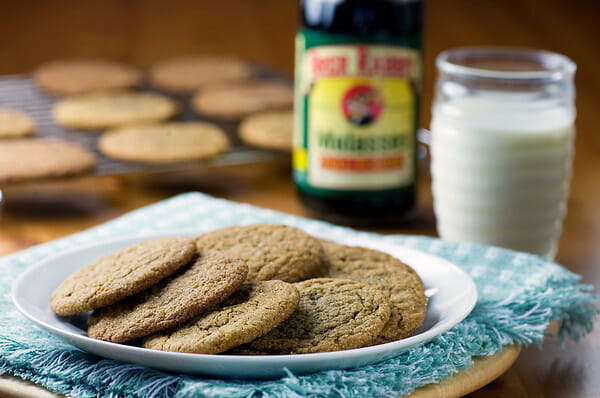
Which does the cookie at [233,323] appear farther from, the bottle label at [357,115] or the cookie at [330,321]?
the bottle label at [357,115]

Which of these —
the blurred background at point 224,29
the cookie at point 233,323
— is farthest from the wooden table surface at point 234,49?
the cookie at point 233,323

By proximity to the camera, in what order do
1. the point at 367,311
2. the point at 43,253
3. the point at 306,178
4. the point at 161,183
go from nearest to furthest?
the point at 367,311
the point at 43,253
the point at 306,178
the point at 161,183

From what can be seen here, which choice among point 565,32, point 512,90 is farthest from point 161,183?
point 565,32

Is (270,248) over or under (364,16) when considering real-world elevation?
under

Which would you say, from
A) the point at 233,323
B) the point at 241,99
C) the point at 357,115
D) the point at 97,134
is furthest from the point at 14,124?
the point at 233,323

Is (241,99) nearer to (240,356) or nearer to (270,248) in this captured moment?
(270,248)

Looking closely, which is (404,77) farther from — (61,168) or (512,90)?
(61,168)
